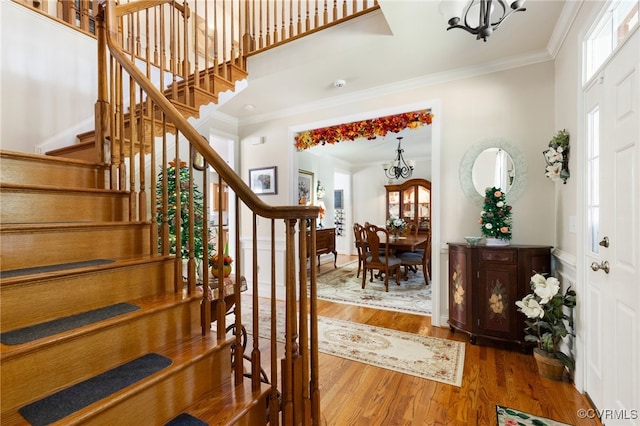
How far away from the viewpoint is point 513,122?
9.18ft

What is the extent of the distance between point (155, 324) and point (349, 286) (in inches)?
145

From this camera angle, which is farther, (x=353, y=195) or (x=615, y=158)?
(x=353, y=195)

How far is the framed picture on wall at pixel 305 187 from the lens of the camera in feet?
20.0

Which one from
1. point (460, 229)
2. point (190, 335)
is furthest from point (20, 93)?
point (460, 229)

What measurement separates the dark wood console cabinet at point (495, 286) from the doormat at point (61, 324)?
2657 millimetres

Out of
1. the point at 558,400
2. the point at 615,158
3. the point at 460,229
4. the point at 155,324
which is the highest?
the point at 615,158

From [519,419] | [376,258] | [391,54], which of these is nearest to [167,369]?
[519,419]

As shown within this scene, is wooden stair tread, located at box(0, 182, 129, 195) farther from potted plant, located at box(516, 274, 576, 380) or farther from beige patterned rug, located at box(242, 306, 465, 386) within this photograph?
potted plant, located at box(516, 274, 576, 380)

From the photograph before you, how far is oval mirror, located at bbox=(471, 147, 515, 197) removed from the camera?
283 centimetres

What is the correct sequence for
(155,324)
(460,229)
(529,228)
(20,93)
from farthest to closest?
(460,229) → (529,228) → (20,93) → (155,324)

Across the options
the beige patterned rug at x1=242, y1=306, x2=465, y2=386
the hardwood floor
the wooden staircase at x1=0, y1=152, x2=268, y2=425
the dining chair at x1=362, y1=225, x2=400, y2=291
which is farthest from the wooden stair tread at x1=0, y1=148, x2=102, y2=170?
the dining chair at x1=362, y1=225, x2=400, y2=291

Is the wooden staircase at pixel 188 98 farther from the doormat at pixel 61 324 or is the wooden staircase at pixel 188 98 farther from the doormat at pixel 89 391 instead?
the doormat at pixel 89 391

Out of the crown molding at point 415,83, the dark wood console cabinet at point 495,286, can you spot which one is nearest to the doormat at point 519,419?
the dark wood console cabinet at point 495,286

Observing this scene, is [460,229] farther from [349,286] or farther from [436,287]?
[349,286]
